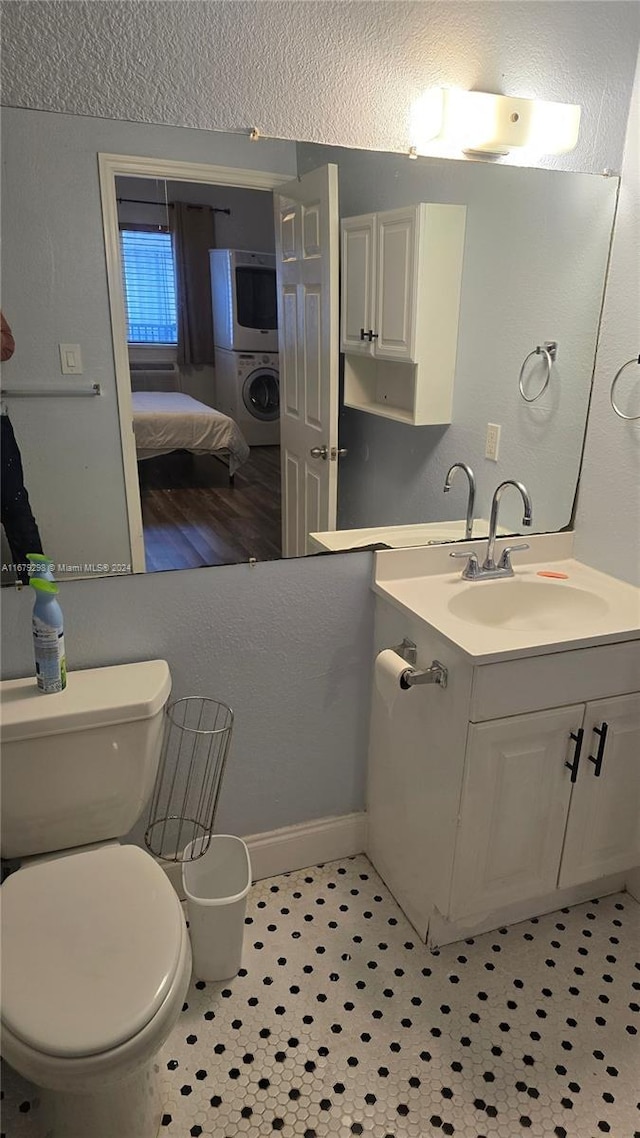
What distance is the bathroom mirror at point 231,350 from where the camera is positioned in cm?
133

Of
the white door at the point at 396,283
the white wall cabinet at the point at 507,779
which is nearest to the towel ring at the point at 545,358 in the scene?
the white door at the point at 396,283

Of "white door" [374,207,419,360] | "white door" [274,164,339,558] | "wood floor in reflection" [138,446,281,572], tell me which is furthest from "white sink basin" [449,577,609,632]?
"white door" [374,207,419,360]

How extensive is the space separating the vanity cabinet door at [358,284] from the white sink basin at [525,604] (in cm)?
→ 68

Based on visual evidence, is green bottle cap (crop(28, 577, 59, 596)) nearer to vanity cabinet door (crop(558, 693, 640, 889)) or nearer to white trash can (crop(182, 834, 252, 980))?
white trash can (crop(182, 834, 252, 980))

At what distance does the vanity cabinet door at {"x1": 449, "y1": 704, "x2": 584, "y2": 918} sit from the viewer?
1.50m

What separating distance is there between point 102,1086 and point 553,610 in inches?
55.3

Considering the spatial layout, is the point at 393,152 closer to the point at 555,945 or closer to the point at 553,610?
the point at 553,610

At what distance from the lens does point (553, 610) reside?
182cm

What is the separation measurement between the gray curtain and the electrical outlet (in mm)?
806

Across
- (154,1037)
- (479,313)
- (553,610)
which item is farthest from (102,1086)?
(479,313)

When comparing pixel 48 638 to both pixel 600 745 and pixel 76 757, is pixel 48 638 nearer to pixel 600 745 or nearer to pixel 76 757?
pixel 76 757

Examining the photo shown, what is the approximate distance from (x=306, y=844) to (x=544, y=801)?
0.71 meters

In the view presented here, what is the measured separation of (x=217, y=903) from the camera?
5.10 feet

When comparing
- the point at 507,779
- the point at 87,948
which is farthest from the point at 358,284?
the point at 87,948
